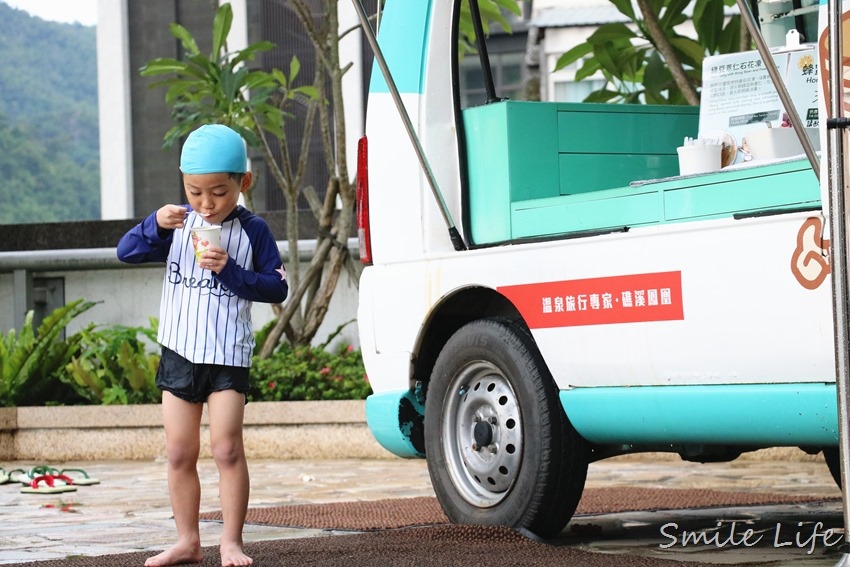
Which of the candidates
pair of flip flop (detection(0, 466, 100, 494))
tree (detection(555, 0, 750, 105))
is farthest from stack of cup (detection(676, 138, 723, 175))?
pair of flip flop (detection(0, 466, 100, 494))

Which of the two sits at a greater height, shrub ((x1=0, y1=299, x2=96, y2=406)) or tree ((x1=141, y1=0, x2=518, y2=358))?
tree ((x1=141, y1=0, x2=518, y2=358))

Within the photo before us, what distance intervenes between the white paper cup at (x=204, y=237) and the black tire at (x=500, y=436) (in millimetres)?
1193

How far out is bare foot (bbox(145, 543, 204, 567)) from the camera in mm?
4512

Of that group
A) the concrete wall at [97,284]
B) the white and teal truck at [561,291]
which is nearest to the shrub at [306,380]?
the concrete wall at [97,284]

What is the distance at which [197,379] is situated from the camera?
4594mm

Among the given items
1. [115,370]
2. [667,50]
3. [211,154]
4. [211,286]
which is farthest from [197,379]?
[115,370]

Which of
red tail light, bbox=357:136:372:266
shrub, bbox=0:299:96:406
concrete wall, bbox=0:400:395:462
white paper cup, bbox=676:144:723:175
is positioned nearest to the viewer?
white paper cup, bbox=676:144:723:175

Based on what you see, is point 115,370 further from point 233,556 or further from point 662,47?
point 233,556

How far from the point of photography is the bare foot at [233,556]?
4.45 metres

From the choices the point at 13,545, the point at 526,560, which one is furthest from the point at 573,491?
the point at 13,545

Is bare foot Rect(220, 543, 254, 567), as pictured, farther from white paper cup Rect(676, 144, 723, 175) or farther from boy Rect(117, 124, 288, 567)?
white paper cup Rect(676, 144, 723, 175)

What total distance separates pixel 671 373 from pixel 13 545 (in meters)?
2.46

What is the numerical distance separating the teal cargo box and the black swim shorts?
1213 mm

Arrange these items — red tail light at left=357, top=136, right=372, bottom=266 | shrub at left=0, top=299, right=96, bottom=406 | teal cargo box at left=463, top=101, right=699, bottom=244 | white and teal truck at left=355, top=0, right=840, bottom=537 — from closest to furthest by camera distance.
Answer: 1. white and teal truck at left=355, top=0, right=840, bottom=537
2. teal cargo box at left=463, top=101, right=699, bottom=244
3. red tail light at left=357, top=136, right=372, bottom=266
4. shrub at left=0, top=299, right=96, bottom=406
